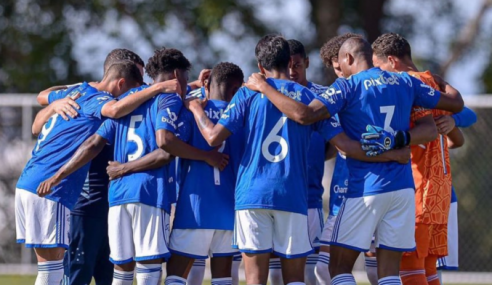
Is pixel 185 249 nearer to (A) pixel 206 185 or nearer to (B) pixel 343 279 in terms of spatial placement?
(A) pixel 206 185

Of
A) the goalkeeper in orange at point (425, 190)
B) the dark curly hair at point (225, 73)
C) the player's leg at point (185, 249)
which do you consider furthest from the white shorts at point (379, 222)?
the dark curly hair at point (225, 73)

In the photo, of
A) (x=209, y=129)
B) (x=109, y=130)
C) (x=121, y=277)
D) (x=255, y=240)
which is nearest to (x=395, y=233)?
(x=255, y=240)

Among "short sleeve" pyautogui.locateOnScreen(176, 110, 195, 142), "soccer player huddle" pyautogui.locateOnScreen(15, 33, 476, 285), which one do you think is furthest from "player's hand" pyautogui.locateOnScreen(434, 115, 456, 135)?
"short sleeve" pyautogui.locateOnScreen(176, 110, 195, 142)

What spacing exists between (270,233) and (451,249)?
85.6 inches

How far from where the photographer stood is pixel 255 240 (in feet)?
22.3

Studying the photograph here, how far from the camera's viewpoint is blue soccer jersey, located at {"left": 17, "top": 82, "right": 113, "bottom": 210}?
304 inches

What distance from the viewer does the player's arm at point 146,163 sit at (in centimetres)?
721

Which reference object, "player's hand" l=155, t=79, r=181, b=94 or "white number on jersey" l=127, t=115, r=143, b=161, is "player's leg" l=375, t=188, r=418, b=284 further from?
"white number on jersey" l=127, t=115, r=143, b=161

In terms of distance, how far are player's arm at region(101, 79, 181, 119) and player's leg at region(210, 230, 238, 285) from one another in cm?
119

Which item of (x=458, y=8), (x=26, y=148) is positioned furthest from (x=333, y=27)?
(x=26, y=148)

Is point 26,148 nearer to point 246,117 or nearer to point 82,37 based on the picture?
point 82,37

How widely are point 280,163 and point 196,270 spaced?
1.62 metres

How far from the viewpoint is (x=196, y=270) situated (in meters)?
7.96

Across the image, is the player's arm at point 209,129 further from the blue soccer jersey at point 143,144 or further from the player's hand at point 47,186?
the player's hand at point 47,186
